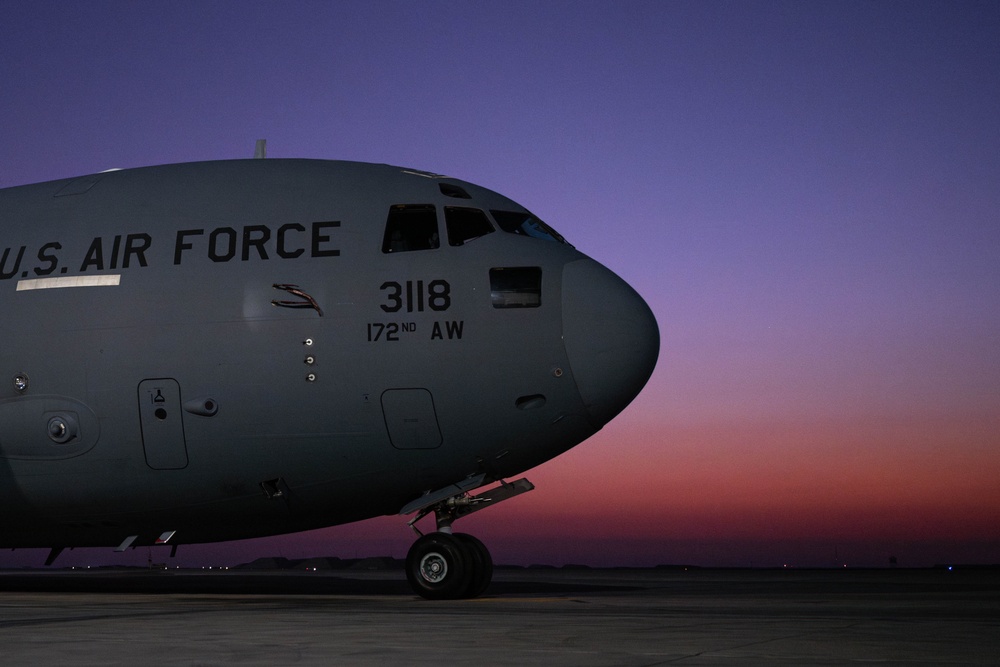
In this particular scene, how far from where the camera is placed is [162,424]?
17797 millimetres

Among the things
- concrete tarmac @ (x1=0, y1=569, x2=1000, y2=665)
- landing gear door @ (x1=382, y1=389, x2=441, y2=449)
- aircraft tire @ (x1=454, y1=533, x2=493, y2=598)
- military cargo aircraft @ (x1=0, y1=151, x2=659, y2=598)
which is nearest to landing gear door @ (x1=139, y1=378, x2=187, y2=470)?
military cargo aircraft @ (x1=0, y1=151, x2=659, y2=598)

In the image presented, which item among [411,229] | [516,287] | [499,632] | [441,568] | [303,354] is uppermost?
[411,229]

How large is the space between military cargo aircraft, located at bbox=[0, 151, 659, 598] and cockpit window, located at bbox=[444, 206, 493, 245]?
0.05m

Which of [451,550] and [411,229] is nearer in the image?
[451,550]

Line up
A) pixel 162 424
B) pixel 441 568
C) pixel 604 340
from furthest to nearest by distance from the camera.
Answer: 1. pixel 162 424
2. pixel 441 568
3. pixel 604 340

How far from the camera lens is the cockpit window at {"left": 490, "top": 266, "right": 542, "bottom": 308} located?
56.0 ft

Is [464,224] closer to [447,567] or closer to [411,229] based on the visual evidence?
[411,229]

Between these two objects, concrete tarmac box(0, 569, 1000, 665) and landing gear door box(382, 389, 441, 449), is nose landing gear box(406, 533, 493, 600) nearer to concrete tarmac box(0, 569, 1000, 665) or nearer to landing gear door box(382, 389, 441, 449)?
concrete tarmac box(0, 569, 1000, 665)

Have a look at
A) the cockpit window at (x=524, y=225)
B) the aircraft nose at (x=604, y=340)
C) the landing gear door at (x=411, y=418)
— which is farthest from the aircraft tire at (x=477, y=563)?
the cockpit window at (x=524, y=225)

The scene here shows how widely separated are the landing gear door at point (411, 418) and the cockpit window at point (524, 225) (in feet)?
10.3

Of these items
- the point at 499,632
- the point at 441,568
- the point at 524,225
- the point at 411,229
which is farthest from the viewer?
the point at 524,225

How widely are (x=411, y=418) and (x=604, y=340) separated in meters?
3.15

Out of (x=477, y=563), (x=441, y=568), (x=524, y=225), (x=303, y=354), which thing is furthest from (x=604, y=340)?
(x=303, y=354)

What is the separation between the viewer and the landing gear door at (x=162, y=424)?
1770cm
